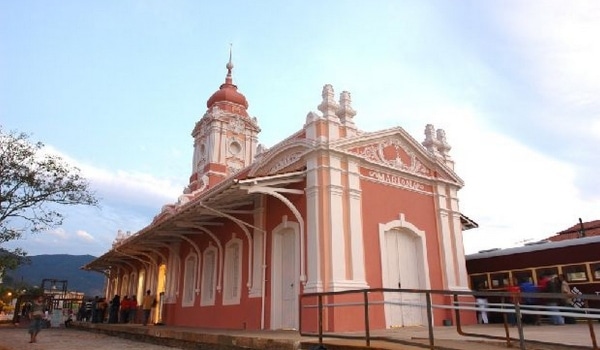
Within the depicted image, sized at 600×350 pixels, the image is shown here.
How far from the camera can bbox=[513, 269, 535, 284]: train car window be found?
12.5m

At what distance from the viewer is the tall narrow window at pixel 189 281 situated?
15.5 m

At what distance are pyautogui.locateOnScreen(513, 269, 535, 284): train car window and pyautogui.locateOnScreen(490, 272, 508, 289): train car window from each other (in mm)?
306

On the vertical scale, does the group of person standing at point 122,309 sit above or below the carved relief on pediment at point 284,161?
below

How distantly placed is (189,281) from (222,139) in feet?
26.6

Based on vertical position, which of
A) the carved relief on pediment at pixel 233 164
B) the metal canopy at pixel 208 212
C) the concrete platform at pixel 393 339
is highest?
the carved relief on pediment at pixel 233 164

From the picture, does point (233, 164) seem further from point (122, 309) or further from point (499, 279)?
point (499, 279)

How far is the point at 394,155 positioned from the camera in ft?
40.2

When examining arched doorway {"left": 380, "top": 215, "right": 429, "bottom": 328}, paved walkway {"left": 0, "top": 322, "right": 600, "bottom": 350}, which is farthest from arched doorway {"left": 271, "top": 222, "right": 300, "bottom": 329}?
arched doorway {"left": 380, "top": 215, "right": 429, "bottom": 328}

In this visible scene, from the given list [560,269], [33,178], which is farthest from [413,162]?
[33,178]

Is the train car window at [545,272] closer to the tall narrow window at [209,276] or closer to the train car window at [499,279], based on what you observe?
the train car window at [499,279]

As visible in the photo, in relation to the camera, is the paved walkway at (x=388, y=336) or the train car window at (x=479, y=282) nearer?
the paved walkway at (x=388, y=336)

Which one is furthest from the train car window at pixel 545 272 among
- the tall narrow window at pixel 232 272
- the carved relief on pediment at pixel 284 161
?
the tall narrow window at pixel 232 272

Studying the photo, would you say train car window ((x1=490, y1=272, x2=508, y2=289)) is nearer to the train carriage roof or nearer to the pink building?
the train carriage roof

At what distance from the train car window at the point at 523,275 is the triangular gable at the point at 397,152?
114 inches
